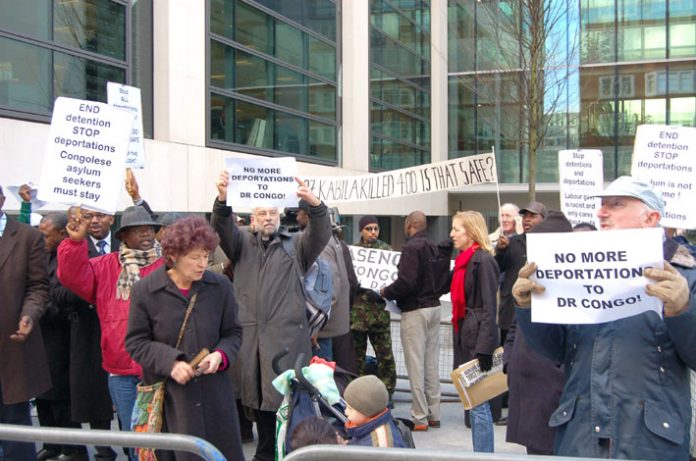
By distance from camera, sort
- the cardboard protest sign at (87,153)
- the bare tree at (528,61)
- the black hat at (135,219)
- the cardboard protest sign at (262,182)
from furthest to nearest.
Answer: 1. the bare tree at (528,61)
2. the cardboard protest sign at (87,153)
3. the cardboard protest sign at (262,182)
4. the black hat at (135,219)

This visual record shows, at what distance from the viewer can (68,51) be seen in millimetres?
11969

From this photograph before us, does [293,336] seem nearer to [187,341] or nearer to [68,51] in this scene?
[187,341]

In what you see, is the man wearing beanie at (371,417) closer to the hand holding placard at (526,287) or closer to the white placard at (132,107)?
the hand holding placard at (526,287)

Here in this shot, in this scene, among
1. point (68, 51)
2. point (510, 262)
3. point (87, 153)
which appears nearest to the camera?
point (87, 153)

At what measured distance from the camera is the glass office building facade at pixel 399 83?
24.9 m

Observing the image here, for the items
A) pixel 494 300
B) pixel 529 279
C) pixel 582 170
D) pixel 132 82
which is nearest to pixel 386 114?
pixel 132 82

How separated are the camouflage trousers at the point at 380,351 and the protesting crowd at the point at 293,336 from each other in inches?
15.4

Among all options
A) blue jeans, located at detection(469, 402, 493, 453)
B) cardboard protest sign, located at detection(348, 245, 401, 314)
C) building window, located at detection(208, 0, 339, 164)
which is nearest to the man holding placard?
blue jeans, located at detection(469, 402, 493, 453)

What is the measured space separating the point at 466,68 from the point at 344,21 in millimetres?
7630

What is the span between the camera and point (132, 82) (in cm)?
1371

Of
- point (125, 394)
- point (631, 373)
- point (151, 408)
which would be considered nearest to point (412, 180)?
point (125, 394)

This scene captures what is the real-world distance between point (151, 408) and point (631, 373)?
2430mm

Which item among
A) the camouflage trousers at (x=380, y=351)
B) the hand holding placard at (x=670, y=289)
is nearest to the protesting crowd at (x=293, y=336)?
the hand holding placard at (x=670, y=289)

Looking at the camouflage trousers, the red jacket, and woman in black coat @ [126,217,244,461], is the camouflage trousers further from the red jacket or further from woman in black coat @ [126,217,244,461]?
woman in black coat @ [126,217,244,461]
